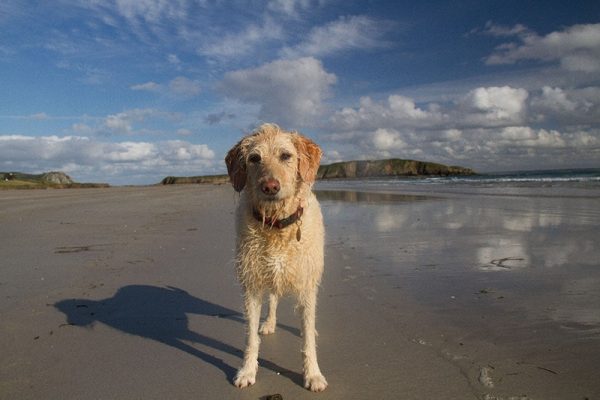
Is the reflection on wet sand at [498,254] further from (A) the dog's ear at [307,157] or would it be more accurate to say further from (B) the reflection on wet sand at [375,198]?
(B) the reflection on wet sand at [375,198]

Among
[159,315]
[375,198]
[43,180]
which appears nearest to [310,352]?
[159,315]

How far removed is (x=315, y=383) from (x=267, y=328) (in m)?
1.42

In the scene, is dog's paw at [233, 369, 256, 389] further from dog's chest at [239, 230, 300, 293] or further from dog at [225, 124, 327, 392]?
dog's chest at [239, 230, 300, 293]

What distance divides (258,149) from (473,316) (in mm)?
3140

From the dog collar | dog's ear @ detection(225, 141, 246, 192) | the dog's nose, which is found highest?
dog's ear @ detection(225, 141, 246, 192)

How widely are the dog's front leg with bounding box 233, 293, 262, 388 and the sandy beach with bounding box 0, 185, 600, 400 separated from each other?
0.10 meters

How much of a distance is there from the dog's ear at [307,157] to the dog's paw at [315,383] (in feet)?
6.10

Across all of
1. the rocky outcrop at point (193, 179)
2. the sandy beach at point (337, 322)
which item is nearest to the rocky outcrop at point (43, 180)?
the rocky outcrop at point (193, 179)

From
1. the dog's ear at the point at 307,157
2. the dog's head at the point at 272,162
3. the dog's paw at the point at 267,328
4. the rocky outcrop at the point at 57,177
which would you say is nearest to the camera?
the dog's head at the point at 272,162

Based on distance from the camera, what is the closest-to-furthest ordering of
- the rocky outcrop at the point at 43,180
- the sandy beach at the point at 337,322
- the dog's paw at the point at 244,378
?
the sandy beach at the point at 337,322, the dog's paw at the point at 244,378, the rocky outcrop at the point at 43,180

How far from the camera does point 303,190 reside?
172 inches

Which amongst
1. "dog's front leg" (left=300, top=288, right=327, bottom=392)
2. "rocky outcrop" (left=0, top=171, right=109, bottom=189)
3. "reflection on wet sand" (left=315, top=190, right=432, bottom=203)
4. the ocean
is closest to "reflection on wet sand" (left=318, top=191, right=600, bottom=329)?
"dog's front leg" (left=300, top=288, right=327, bottom=392)

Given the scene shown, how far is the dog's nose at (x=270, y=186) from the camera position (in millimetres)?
3873

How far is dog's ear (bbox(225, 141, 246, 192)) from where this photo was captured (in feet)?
14.5
